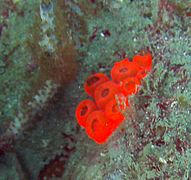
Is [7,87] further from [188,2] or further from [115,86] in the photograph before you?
[188,2]

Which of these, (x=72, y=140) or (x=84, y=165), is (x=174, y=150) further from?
(x=72, y=140)

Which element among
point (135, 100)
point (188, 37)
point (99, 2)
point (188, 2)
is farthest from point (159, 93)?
point (99, 2)

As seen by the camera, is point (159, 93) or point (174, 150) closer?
point (174, 150)

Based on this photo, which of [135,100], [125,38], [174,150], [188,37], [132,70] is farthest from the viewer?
[125,38]

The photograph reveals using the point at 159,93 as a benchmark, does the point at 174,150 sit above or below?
below

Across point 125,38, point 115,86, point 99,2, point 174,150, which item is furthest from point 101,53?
point 174,150

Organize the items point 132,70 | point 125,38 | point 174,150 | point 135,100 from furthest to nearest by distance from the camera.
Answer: point 125,38 < point 132,70 < point 135,100 < point 174,150

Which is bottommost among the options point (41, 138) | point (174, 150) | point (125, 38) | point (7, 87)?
point (174, 150)
